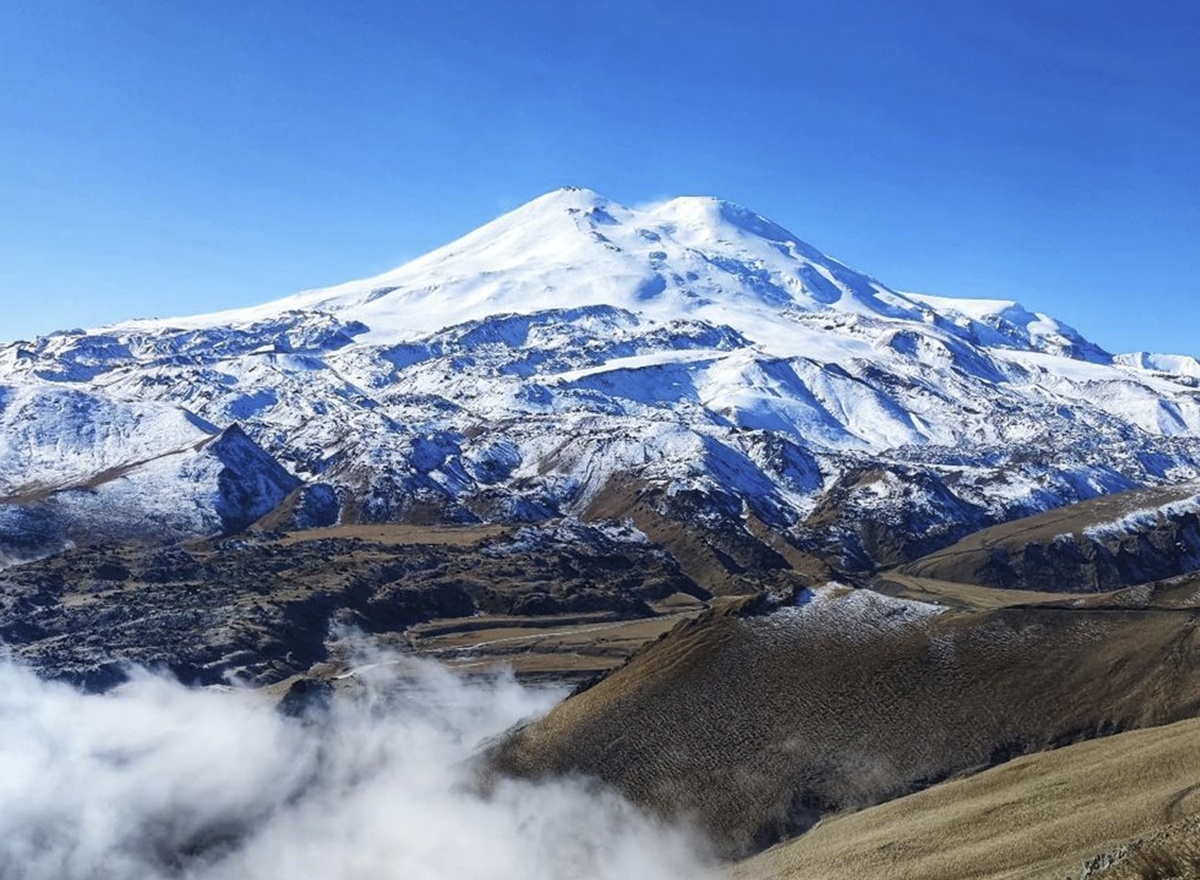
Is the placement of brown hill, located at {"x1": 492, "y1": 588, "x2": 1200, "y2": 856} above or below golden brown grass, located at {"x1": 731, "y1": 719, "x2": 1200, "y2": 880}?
above

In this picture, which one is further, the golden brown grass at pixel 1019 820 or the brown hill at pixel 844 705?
the brown hill at pixel 844 705

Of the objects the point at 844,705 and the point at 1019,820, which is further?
the point at 844,705

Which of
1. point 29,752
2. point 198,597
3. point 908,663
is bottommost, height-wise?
point 908,663

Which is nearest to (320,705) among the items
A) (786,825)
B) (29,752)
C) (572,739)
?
(29,752)

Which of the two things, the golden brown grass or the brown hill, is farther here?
the brown hill

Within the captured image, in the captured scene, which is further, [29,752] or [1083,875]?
[29,752]

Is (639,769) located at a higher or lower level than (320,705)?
lower

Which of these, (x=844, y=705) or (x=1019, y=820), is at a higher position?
(x=844, y=705)

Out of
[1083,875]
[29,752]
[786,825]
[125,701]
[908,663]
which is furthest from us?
[125,701]

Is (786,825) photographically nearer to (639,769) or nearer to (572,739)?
(639,769)

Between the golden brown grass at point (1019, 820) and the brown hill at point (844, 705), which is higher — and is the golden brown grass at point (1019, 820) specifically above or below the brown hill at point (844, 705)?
below

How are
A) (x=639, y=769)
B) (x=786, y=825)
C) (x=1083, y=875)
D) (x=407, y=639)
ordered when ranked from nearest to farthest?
(x=1083, y=875)
(x=786, y=825)
(x=639, y=769)
(x=407, y=639)
